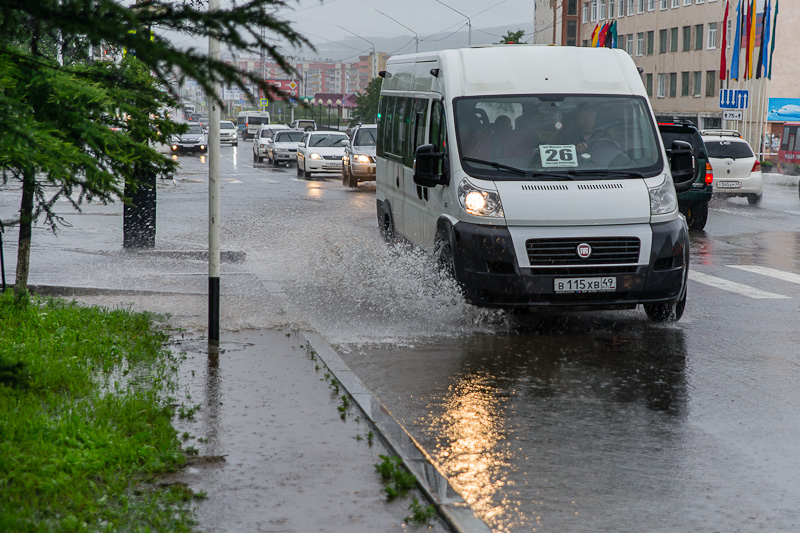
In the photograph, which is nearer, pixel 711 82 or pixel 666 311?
pixel 666 311

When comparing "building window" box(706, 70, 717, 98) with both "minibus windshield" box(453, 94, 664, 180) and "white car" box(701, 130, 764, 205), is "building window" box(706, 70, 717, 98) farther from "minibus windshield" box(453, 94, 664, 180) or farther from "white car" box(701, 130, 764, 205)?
"minibus windshield" box(453, 94, 664, 180)

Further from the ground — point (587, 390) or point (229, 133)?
point (229, 133)

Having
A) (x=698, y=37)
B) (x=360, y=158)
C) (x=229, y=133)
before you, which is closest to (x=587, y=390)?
(x=360, y=158)

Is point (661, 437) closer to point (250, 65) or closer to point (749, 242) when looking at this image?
point (250, 65)

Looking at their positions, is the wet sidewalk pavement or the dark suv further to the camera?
the dark suv

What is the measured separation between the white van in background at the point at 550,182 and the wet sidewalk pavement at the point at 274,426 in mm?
1676

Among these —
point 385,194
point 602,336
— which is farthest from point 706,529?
point 385,194

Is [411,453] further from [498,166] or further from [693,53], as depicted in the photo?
[693,53]

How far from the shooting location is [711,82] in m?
76.7

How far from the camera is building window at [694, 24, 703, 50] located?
3061 inches

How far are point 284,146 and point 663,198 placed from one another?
129ft

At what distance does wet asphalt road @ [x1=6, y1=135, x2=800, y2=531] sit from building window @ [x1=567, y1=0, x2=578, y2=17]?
3521 inches

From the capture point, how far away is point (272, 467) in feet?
16.2

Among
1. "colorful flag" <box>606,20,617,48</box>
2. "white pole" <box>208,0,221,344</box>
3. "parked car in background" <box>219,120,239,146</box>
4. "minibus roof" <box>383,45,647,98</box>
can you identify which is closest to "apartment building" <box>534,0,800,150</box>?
"colorful flag" <box>606,20,617,48</box>
